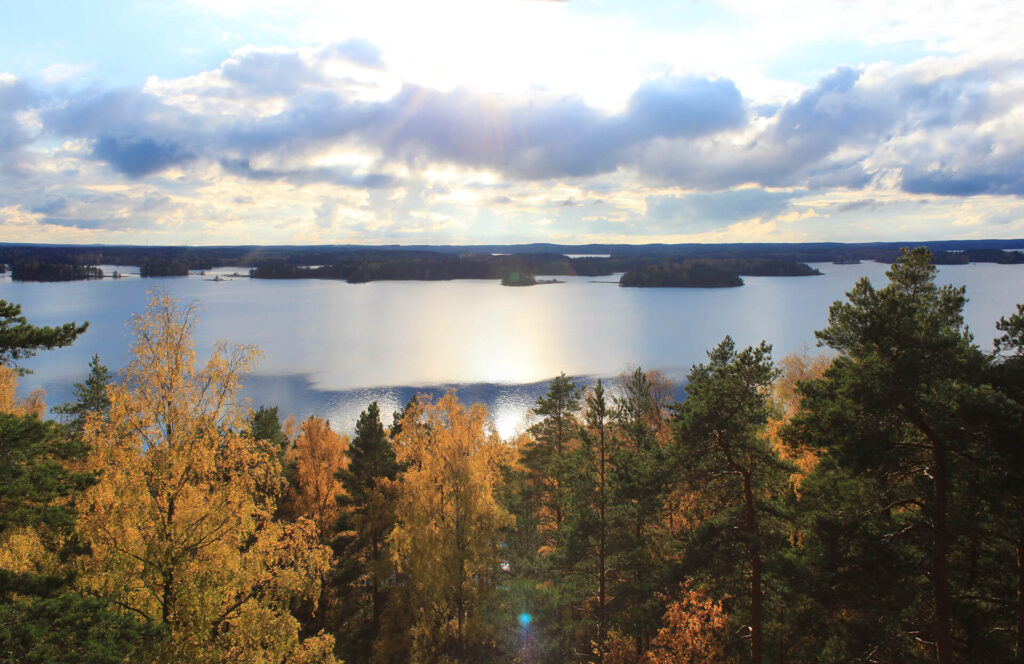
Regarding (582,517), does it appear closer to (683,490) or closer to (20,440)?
(683,490)

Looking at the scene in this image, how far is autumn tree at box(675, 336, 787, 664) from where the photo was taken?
920 cm

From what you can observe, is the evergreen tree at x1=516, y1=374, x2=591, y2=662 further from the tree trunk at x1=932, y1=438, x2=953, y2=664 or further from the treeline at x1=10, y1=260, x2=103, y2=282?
the treeline at x1=10, y1=260, x2=103, y2=282

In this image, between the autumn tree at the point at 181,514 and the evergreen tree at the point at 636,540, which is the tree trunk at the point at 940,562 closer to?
the evergreen tree at the point at 636,540

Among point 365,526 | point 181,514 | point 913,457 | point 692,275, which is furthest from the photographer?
point 692,275

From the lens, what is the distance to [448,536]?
13.7 meters

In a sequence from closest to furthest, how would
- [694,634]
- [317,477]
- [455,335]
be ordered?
[694,634], [317,477], [455,335]

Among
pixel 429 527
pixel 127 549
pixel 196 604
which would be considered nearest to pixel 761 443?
pixel 429 527

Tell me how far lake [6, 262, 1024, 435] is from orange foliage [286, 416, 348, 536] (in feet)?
55.3

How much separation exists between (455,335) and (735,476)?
228 ft

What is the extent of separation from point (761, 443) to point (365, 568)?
1247 centimetres

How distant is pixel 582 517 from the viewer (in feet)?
42.4

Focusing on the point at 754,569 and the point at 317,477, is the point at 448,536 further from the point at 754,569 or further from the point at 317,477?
the point at 317,477

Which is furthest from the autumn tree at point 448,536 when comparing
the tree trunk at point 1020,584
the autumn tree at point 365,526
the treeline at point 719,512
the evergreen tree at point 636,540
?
the tree trunk at point 1020,584

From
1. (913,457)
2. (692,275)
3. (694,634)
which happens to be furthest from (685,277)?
(913,457)
